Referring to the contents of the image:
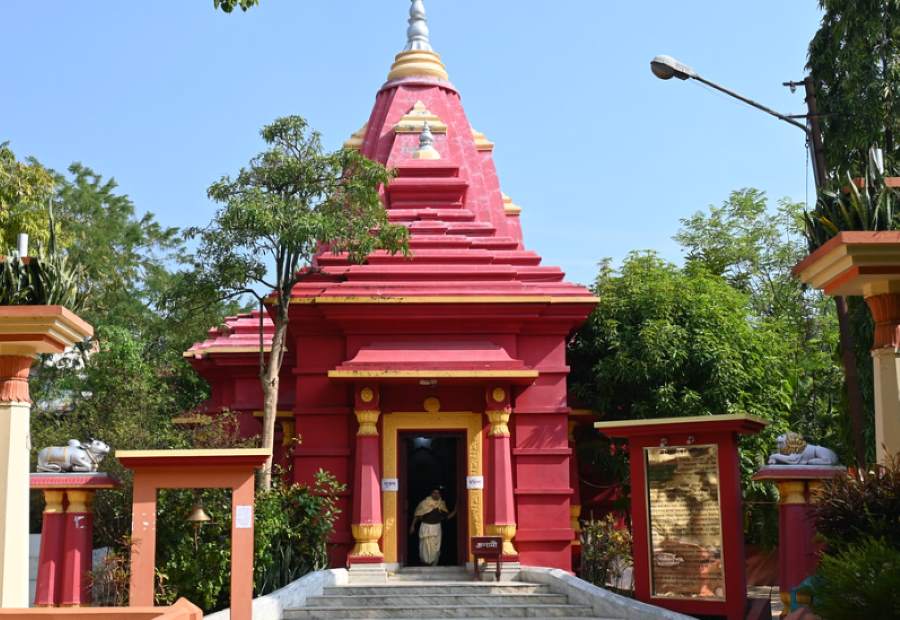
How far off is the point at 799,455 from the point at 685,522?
1635mm

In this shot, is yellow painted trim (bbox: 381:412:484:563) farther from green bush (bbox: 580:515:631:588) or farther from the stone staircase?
green bush (bbox: 580:515:631:588)

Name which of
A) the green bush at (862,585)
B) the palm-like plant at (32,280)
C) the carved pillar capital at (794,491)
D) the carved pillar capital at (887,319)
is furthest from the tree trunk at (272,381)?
the green bush at (862,585)

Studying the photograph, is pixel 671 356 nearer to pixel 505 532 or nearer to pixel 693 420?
pixel 505 532

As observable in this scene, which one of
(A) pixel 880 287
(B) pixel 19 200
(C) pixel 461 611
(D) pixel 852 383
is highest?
(B) pixel 19 200

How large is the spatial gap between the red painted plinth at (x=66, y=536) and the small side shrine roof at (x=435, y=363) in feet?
12.5

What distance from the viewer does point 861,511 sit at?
822 cm

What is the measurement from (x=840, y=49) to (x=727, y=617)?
8004 millimetres

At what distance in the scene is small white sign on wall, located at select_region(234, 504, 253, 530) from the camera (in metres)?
11.1

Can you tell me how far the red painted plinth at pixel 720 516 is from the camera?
40.0 ft

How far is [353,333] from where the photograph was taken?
1627 centimetres

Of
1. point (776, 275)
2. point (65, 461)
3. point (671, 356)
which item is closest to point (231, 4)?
point (65, 461)

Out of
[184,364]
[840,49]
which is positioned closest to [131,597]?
[840,49]

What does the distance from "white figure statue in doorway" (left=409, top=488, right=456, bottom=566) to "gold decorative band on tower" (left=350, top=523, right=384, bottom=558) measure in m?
1.20

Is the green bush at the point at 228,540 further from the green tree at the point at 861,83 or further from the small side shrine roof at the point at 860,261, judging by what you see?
the green tree at the point at 861,83
